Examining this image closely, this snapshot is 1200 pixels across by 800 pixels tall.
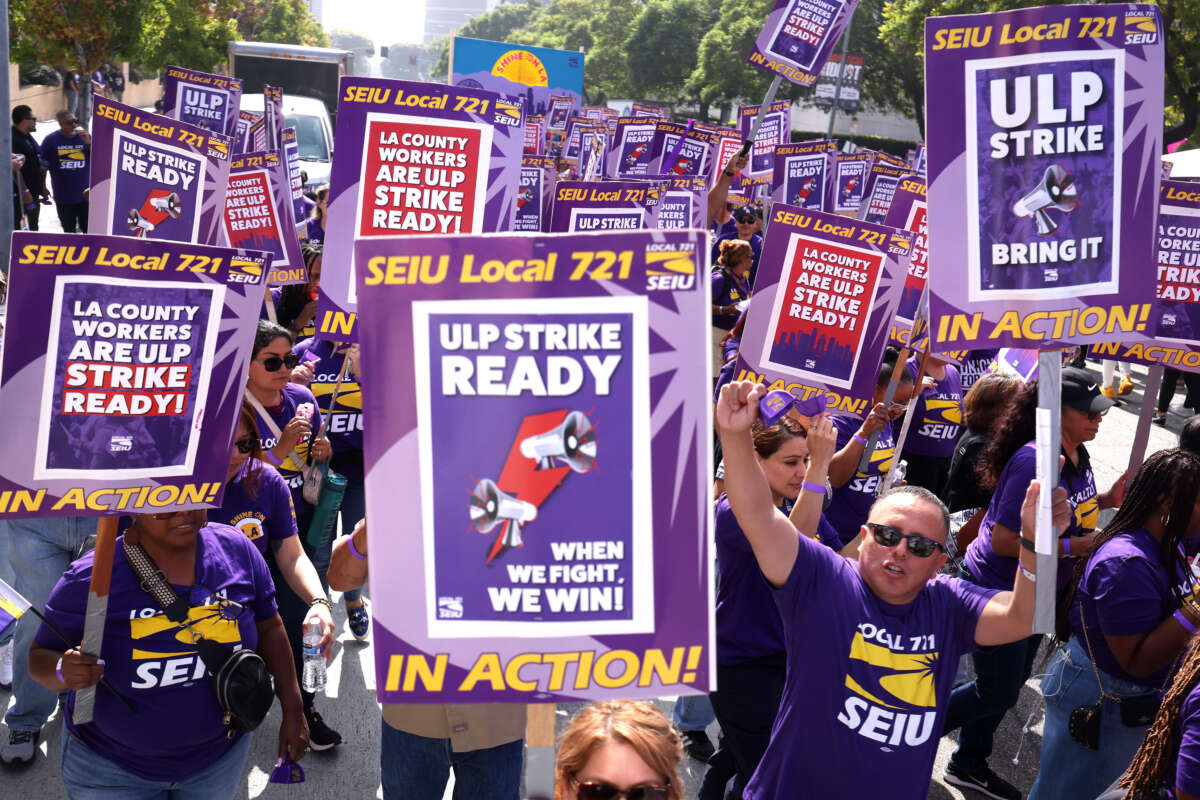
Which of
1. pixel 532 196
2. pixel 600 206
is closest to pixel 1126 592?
pixel 600 206

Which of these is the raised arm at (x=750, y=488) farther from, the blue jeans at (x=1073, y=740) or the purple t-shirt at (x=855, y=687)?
the blue jeans at (x=1073, y=740)

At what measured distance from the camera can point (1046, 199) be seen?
3416 millimetres

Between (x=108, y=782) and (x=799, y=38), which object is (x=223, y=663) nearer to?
(x=108, y=782)

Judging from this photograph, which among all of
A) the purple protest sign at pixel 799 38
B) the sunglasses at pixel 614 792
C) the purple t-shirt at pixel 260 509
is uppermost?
the purple protest sign at pixel 799 38

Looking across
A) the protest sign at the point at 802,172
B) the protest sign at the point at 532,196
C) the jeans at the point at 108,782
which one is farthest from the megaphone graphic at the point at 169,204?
the protest sign at the point at 802,172

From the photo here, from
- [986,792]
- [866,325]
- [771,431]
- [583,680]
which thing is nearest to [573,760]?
[583,680]

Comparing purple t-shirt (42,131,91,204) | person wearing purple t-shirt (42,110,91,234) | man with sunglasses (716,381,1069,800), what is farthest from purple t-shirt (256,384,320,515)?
purple t-shirt (42,131,91,204)

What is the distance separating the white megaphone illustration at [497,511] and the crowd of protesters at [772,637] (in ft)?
1.77

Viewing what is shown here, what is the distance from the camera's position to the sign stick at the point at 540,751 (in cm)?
252

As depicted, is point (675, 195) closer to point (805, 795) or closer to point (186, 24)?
point (805, 795)

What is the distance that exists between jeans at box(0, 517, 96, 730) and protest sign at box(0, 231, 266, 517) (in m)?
1.59

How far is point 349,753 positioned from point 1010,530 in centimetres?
294

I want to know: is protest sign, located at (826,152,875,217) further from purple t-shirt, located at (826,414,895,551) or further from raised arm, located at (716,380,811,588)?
raised arm, located at (716,380,811,588)

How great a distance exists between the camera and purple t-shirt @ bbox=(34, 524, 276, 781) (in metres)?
3.42
